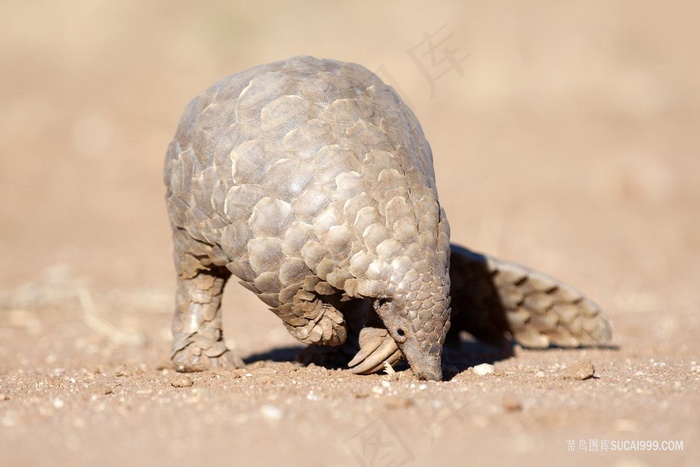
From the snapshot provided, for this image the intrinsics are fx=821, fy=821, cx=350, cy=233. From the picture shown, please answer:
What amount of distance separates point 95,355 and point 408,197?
374 cm

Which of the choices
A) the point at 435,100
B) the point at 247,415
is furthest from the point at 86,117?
the point at 247,415

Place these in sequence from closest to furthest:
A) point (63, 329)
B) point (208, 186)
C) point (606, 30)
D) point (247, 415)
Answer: point (247, 415) < point (208, 186) < point (63, 329) < point (606, 30)

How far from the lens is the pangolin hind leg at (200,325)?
575 centimetres

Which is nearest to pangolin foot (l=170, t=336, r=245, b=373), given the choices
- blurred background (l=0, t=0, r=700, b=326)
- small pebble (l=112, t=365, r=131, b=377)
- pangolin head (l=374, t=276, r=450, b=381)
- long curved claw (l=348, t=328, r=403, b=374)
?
small pebble (l=112, t=365, r=131, b=377)

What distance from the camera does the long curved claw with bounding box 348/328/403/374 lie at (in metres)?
4.74

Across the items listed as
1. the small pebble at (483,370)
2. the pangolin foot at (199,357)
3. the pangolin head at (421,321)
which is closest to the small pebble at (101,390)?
the pangolin foot at (199,357)

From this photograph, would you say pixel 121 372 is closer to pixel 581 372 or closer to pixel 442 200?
pixel 581 372

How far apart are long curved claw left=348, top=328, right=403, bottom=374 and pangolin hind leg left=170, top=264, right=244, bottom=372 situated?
131 centimetres

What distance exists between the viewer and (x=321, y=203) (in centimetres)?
446

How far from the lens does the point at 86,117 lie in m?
19.2

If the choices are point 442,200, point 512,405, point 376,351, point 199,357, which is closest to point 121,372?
point 199,357

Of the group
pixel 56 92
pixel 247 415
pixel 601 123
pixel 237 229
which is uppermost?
pixel 56 92

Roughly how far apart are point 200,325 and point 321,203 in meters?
1.84

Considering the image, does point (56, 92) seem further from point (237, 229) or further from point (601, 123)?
point (237, 229)
